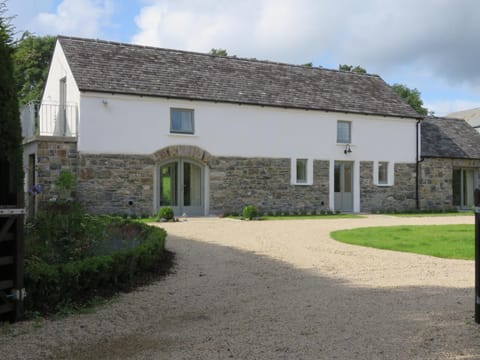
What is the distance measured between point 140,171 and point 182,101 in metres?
A: 3.22

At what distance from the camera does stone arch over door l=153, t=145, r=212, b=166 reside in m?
21.0

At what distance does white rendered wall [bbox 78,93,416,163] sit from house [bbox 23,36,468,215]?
4 cm

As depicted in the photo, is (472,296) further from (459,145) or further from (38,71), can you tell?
(38,71)

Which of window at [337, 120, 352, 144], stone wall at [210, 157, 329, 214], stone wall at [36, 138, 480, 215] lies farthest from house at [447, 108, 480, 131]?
stone wall at [210, 157, 329, 214]

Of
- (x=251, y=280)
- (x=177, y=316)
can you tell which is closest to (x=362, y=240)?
(x=251, y=280)

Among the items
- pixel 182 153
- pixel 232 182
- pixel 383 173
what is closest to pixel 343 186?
pixel 383 173

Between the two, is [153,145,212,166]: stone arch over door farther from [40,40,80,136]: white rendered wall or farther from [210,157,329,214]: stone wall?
[40,40,80,136]: white rendered wall

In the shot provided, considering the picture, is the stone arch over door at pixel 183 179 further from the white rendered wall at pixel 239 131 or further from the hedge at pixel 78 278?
the hedge at pixel 78 278

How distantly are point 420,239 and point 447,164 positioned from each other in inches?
612

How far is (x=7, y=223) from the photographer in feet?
19.1

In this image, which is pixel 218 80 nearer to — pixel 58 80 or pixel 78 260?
pixel 58 80

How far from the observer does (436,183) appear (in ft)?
89.1

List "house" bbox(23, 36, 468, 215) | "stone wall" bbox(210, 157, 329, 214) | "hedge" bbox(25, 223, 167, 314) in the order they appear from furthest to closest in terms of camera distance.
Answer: "stone wall" bbox(210, 157, 329, 214)
"house" bbox(23, 36, 468, 215)
"hedge" bbox(25, 223, 167, 314)

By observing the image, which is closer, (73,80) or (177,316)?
(177,316)
